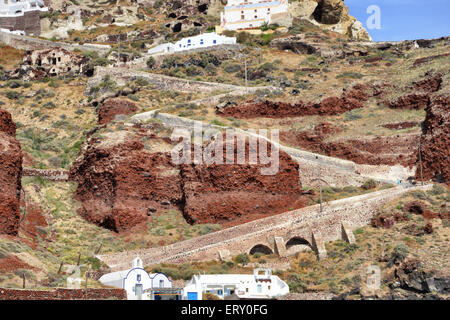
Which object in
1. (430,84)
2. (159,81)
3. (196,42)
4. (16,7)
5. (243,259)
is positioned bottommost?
(243,259)

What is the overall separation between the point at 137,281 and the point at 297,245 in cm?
1162

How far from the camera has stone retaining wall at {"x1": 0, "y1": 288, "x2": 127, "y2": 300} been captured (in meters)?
33.2

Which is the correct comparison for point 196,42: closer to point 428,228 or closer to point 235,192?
point 235,192

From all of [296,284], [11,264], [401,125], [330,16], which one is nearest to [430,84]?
[401,125]

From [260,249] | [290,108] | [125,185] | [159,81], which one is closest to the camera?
[260,249]

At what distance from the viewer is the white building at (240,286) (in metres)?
40.3

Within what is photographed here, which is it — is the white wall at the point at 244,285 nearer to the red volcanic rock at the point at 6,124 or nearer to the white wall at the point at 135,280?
the white wall at the point at 135,280

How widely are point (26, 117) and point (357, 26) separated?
4696 centimetres

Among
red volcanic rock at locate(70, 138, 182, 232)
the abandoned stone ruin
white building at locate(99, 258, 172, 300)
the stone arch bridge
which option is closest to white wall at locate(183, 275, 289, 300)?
white building at locate(99, 258, 172, 300)

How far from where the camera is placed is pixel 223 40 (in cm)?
8469

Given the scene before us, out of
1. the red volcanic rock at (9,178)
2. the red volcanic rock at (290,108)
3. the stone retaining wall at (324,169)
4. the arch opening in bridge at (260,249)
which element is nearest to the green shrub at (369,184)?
the stone retaining wall at (324,169)

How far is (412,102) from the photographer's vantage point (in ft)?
215

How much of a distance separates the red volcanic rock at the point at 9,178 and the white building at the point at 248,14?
45.7 m

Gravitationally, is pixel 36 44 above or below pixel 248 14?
below
